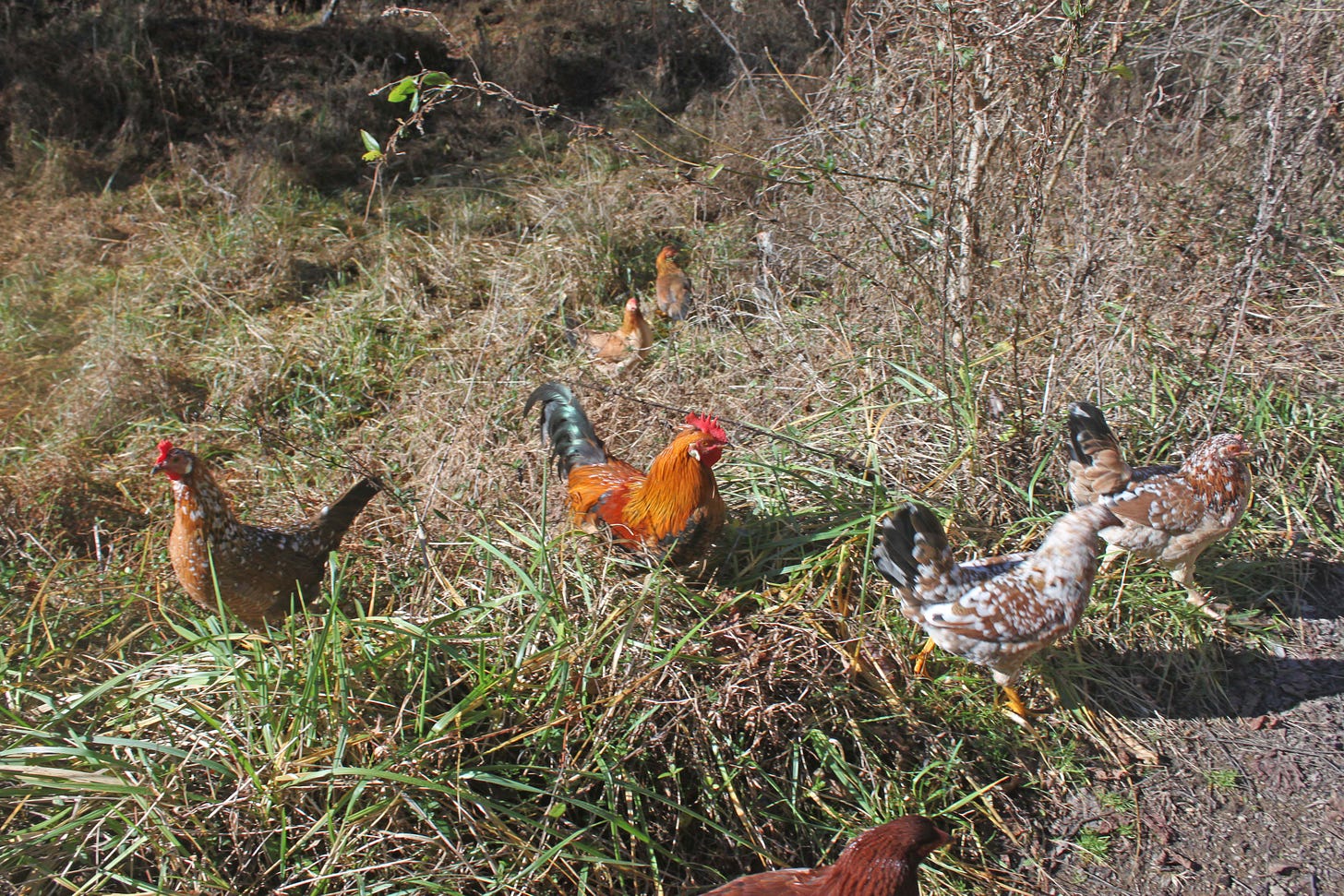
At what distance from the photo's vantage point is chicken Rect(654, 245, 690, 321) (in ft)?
18.4

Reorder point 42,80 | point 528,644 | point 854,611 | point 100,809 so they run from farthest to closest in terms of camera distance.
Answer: point 42,80, point 854,611, point 528,644, point 100,809

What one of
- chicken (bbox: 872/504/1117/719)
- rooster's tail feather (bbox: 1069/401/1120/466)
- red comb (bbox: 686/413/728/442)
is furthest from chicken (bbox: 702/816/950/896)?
rooster's tail feather (bbox: 1069/401/1120/466)

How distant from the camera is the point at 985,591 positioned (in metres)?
2.97

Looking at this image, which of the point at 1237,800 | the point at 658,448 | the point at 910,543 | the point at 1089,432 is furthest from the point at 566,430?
the point at 1237,800

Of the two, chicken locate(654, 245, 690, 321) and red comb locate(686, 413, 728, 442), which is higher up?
red comb locate(686, 413, 728, 442)

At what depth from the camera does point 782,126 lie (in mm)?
6484

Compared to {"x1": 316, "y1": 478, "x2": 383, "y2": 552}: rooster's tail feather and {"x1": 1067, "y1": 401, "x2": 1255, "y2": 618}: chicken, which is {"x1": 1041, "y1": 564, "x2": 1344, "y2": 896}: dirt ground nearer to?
{"x1": 1067, "y1": 401, "x2": 1255, "y2": 618}: chicken

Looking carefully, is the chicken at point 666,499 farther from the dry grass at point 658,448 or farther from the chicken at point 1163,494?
the chicken at point 1163,494

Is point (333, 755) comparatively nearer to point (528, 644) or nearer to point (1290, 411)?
point (528, 644)

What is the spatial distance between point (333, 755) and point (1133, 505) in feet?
9.98

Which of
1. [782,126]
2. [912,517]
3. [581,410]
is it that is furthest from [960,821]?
[782,126]

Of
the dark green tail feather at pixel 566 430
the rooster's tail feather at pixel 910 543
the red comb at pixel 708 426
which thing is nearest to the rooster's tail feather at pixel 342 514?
the dark green tail feather at pixel 566 430

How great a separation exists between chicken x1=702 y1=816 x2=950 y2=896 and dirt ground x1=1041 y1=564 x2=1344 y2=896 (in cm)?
89

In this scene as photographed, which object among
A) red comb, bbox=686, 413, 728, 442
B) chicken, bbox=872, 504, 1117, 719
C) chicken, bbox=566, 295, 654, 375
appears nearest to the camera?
chicken, bbox=872, 504, 1117, 719
